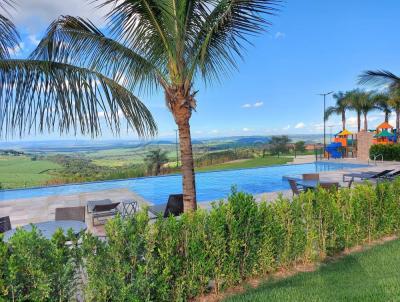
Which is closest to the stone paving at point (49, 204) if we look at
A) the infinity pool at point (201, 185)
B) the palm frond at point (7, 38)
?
the infinity pool at point (201, 185)

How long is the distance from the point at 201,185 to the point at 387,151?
57.1ft

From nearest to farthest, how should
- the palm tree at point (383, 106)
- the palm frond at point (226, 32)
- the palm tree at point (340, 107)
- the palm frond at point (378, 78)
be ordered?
the palm frond at point (226, 32) → the palm frond at point (378, 78) → the palm tree at point (383, 106) → the palm tree at point (340, 107)

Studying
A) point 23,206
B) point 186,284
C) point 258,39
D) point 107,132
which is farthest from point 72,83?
point 23,206

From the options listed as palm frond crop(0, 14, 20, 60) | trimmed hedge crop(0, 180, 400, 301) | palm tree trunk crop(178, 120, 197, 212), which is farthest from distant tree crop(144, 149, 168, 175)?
palm frond crop(0, 14, 20, 60)

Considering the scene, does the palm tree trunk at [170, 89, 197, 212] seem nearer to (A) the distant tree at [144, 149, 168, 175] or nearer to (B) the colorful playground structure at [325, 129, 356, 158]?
(A) the distant tree at [144, 149, 168, 175]

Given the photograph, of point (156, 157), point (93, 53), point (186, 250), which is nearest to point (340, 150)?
point (156, 157)

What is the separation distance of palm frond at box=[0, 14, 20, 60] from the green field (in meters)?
12.7

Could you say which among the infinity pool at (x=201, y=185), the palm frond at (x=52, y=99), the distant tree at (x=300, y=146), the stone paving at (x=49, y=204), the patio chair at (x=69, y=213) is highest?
the palm frond at (x=52, y=99)

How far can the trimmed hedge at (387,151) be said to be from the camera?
81.6ft

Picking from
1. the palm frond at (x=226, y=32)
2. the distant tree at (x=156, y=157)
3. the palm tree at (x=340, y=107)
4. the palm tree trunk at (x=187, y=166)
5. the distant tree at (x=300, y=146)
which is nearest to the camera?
the palm frond at (x=226, y=32)

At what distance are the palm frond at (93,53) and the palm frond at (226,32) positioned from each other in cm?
84

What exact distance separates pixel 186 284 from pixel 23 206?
959cm

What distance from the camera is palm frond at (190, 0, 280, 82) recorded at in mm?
4582

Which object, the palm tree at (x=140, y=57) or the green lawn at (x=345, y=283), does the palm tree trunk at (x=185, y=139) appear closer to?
the palm tree at (x=140, y=57)
